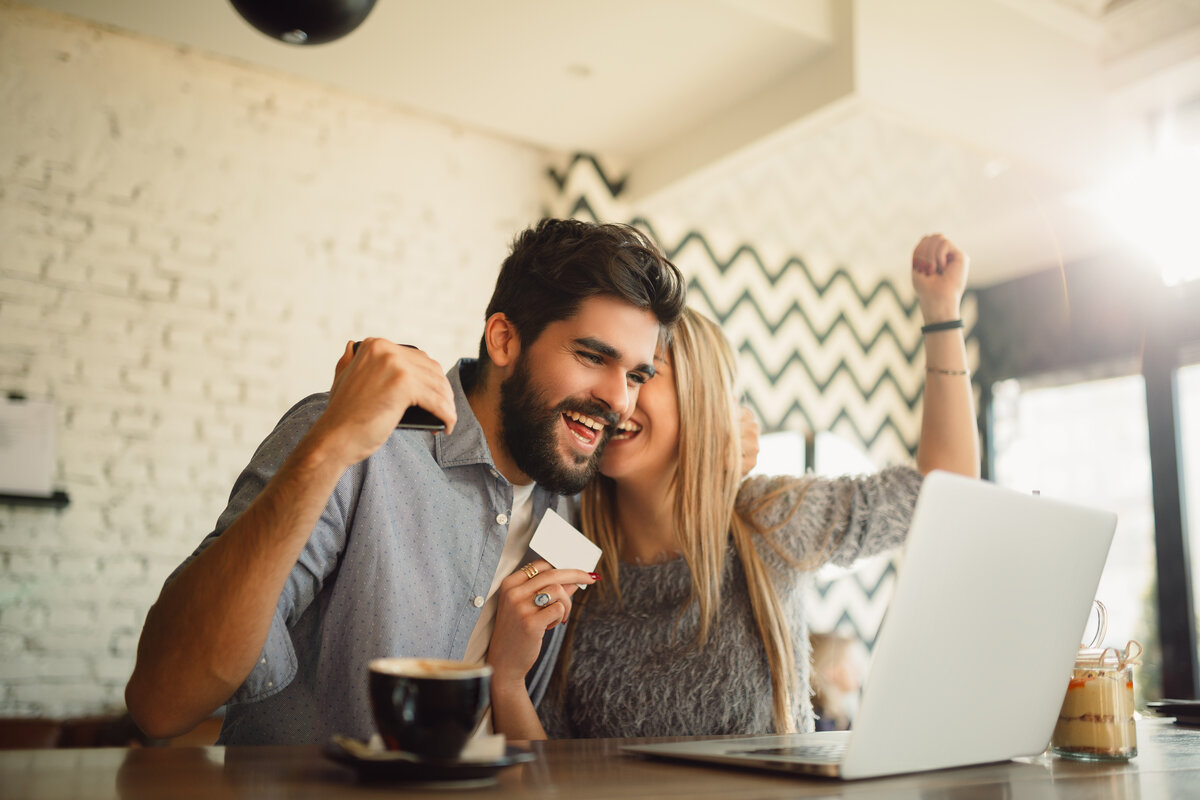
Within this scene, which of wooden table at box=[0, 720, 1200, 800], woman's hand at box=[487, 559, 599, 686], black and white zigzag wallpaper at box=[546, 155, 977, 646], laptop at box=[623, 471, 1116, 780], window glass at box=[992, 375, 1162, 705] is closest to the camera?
wooden table at box=[0, 720, 1200, 800]

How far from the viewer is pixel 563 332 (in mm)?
1776

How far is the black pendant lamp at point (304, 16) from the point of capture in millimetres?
1455

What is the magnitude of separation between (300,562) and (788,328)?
4.37 metres

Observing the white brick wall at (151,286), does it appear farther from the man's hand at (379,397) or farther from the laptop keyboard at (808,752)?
the laptop keyboard at (808,752)

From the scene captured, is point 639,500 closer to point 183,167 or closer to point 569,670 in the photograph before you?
point 569,670

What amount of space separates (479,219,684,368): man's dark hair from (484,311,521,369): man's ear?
0.6 inches

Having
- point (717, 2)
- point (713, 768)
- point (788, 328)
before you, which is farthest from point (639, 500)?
point (788, 328)

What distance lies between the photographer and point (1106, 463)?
5.11 meters

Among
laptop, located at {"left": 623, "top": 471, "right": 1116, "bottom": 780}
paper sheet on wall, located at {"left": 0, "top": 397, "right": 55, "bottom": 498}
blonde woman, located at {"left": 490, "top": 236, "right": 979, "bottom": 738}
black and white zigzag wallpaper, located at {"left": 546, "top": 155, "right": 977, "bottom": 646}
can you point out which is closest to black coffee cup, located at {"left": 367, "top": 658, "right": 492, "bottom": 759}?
laptop, located at {"left": 623, "top": 471, "right": 1116, "bottom": 780}

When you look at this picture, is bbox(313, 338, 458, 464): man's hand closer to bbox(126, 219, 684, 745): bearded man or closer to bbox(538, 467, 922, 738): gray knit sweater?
bbox(126, 219, 684, 745): bearded man

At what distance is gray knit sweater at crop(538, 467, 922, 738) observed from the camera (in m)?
1.72

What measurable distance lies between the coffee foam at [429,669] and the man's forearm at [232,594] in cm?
35

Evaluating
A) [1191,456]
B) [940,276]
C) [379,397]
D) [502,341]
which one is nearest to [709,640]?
[502,341]

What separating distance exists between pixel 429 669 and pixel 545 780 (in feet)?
0.49
